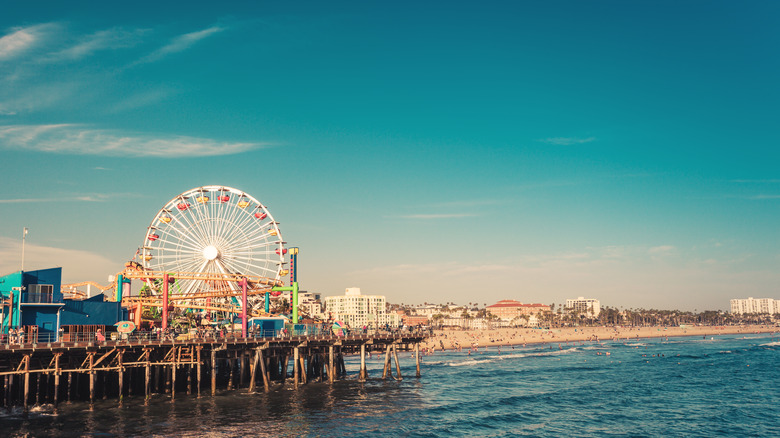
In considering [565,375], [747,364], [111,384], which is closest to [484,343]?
[747,364]

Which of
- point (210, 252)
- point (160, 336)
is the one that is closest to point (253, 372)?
point (160, 336)

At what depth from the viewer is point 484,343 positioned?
168 metres

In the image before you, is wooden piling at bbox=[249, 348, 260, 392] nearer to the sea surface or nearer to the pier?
the pier

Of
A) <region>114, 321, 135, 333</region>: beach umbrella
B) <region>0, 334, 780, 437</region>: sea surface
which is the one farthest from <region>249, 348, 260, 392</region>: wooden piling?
<region>114, 321, 135, 333</region>: beach umbrella

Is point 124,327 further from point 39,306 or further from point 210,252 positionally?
point 210,252

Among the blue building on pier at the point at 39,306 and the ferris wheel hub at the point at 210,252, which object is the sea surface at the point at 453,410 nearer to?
the blue building on pier at the point at 39,306

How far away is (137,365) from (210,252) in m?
28.2

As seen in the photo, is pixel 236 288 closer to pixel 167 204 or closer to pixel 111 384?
pixel 167 204

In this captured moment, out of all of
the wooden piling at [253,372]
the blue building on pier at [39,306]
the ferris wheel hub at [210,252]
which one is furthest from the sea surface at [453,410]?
the ferris wheel hub at [210,252]

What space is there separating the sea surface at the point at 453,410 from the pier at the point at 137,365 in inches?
86.6

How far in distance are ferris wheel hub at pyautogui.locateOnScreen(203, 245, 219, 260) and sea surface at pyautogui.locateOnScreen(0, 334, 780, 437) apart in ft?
73.6

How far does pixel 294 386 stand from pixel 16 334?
77.9 ft

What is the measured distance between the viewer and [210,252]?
7475cm

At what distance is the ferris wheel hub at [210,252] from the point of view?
7462 cm
